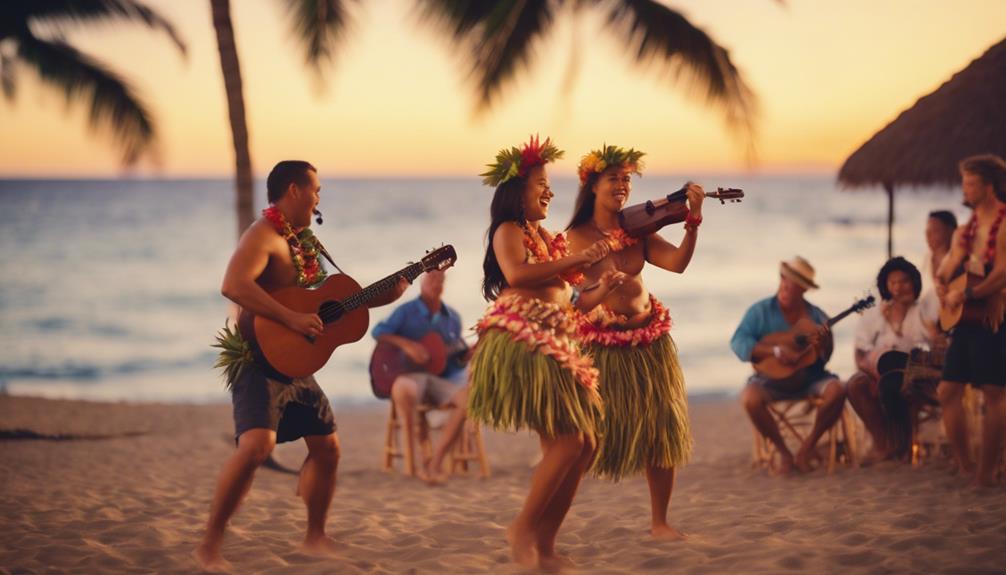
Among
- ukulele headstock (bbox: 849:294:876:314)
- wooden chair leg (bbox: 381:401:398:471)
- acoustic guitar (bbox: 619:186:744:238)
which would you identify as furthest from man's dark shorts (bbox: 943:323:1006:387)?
wooden chair leg (bbox: 381:401:398:471)

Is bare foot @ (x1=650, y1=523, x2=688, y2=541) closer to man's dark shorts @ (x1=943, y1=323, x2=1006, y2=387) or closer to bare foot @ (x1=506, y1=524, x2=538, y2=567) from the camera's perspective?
bare foot @ (x1=506, y1=524, x2=538, y2=567)

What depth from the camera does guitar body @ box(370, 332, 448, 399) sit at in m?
7.87

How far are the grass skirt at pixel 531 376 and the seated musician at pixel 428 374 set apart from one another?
2.92 m

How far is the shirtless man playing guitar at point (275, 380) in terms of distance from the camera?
462 cm

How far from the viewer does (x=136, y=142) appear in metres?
12.0

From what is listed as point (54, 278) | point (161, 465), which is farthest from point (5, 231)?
point (161, 465)

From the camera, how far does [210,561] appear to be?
4.75 metres

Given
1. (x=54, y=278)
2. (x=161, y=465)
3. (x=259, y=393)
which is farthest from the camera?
(x=54, y=278)

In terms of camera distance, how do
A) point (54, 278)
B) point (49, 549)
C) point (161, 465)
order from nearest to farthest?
1. point (49, 549)
2. point (161, 465)
3. point (54, 278)

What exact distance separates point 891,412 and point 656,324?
2603mm

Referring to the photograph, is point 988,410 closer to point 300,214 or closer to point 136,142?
point 300,214

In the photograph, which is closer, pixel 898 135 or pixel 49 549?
pixel 49 549

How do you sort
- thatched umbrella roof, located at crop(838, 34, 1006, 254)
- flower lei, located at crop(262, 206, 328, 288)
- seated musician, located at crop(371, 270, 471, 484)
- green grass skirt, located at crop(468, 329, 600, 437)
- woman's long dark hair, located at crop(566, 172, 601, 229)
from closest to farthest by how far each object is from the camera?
green grass skirt, located at crop(468, 329, 600, 437)
flower lei, located at crop(262, 206, 328, 288)
woman's long dark hair, located at crop(566, 172, 601, 229)
seated musician, located at crop(371, 270, 471, 484)
thatched umbrella roof, located at crop(838, 34, 1006, 254)

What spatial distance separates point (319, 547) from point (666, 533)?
154 centimetres
